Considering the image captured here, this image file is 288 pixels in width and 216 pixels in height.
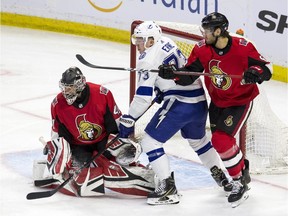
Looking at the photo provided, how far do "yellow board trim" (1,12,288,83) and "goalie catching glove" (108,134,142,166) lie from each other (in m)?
3.69

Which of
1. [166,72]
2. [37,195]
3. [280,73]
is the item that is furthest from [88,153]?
[280,73]

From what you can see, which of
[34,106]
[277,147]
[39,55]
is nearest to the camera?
[277,147]

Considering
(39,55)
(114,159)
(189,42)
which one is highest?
(189,42)

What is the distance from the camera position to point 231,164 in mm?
5133

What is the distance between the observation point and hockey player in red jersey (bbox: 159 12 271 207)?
16.5 feet

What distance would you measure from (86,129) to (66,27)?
427 cm

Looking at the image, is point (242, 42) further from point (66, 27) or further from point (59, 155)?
point (66, 27)

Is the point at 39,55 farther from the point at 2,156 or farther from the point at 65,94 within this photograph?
the point at 65,94

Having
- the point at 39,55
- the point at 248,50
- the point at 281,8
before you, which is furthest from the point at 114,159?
the point at 39,55

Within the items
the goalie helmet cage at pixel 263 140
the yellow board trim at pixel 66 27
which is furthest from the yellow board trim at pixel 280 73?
the goalie helmet cage at pixel 263 140

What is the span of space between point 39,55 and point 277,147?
3.59 m

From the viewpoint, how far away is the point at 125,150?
5.37m

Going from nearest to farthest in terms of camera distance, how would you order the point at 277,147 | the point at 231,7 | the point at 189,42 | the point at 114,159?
the point at 114,159 → the point at 277,147 → the point at 189,42 → the point at 231,7

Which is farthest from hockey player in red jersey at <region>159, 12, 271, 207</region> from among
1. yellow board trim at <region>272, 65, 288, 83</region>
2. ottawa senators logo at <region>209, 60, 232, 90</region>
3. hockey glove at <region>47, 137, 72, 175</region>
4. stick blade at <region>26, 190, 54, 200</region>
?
yellow board trim at <region>272, 65, 288, 83</region>
